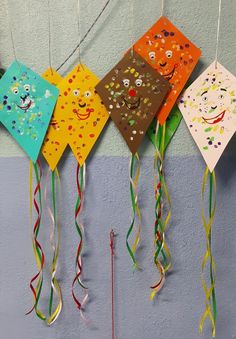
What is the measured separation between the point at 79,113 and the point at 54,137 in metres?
0.07

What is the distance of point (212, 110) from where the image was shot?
0.68 m

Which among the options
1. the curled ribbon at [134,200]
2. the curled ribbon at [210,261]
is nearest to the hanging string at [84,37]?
the curled ribbon at [134,200]

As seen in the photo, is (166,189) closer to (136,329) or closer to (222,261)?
(222,261)

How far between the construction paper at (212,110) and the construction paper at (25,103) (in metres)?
0.27

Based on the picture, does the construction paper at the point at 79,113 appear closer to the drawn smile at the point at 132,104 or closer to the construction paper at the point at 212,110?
the drawn smile at the point at 132,104

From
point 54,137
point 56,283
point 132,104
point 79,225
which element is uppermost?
point 132,104

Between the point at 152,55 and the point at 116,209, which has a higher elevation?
the point at 152,55

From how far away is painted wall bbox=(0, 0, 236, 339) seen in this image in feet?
2.32

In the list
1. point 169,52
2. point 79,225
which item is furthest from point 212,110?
point 79,225

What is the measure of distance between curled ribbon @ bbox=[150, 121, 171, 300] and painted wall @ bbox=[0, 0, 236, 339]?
15mm

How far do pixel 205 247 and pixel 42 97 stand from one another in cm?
45

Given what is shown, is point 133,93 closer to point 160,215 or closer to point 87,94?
point 87,94

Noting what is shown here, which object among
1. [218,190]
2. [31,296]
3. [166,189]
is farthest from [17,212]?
[218,190]

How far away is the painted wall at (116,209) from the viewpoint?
0.71 m
